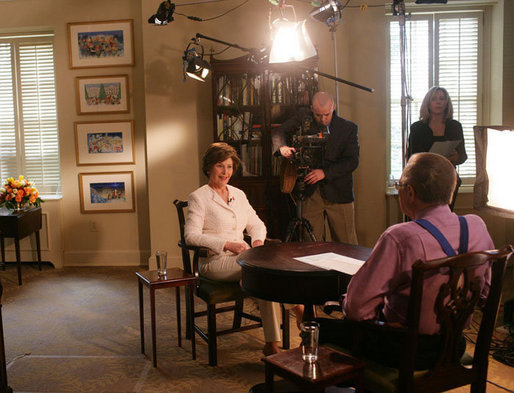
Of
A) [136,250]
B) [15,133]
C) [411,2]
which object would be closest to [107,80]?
[15,133]

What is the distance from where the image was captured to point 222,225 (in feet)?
9.93

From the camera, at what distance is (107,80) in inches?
210

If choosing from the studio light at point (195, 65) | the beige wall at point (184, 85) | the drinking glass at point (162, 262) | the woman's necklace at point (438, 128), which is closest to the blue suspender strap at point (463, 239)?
the drinking glass at point (162, 262)

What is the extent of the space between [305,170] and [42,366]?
2197mm

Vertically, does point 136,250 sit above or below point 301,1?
below

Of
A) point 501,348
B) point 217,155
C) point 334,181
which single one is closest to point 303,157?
point 334,181

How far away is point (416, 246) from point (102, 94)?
4.44 metres

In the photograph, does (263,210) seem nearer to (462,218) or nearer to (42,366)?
(42,366)

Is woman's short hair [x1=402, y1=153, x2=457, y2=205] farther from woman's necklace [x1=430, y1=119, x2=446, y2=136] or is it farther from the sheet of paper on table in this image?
woman's necklace [x1=430, y1=119, x2=446, y2=136]

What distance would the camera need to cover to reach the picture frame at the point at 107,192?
5430 millimetres

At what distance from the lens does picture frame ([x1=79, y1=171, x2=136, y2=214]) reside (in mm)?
5430

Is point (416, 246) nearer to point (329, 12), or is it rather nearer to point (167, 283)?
point (167, 283)

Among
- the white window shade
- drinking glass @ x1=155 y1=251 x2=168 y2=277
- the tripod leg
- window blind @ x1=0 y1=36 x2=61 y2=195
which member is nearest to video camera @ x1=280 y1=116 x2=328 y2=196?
the tripod leg

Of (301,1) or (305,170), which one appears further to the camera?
(301,1)
